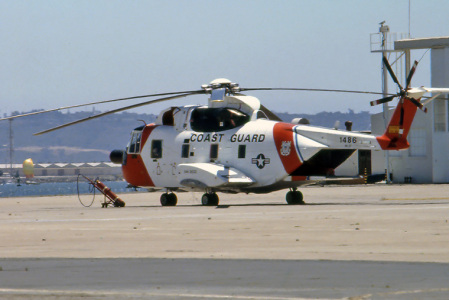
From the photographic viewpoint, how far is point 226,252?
53.2 feet

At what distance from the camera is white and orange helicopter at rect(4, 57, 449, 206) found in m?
34.5

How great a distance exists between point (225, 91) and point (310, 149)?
15.3 ft

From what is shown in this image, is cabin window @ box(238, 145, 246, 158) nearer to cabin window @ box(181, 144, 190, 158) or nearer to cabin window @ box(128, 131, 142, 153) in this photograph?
cabin window @ box(181, 144, 190, 158)

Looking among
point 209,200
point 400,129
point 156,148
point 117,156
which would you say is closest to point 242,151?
point 209,200

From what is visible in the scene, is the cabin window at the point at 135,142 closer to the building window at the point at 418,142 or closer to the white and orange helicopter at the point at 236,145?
the white and orange helicopter at the point at 236,145

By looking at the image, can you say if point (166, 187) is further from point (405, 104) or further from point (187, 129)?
point (405, 104)

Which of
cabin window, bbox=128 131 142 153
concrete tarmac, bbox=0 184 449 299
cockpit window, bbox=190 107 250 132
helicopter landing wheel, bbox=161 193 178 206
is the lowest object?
concrete tarmac, bbox=0 184 449 299

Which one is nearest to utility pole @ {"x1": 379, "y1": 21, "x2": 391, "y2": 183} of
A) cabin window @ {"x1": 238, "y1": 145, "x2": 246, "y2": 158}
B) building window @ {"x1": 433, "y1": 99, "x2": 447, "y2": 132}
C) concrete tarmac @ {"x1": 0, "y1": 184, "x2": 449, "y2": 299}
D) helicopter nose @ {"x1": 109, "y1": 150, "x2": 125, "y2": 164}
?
building window @ {"x1": 433, "y1": 99, "x2": 447, "y2": 132}

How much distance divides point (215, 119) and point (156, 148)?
3.40 m

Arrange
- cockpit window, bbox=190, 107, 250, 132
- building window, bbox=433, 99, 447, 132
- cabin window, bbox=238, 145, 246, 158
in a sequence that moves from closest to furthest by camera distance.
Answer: cabin window, bbox=238, 145, 246, 158 → cockpit window, bbox=190, 107, 250, 132 → building window, bbox=433, 99, 447, 132

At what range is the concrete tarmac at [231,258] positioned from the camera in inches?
437

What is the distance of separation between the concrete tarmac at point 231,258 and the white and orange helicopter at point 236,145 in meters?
8.58

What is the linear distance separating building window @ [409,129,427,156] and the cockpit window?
130 feet

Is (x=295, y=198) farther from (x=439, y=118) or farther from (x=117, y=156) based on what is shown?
(x=439, y=118)
